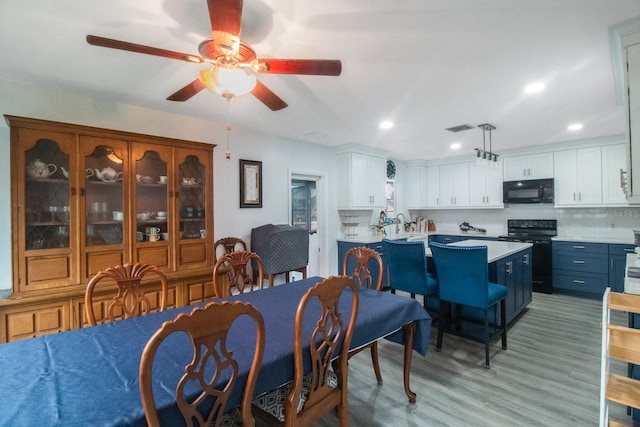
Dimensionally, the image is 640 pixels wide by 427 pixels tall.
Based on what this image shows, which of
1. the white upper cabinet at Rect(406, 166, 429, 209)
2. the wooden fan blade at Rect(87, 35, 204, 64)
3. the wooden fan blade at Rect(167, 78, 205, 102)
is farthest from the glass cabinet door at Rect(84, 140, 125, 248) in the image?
the white upper cabinet at Rect(406, 166, 429, 209)

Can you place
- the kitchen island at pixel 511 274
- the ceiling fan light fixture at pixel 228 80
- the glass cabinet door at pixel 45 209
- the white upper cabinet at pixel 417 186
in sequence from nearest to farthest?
1. the ceiling fan light fixture at pixel 228 80
2. the glass cabinet door at pixel 45 209
3. the kitchen island at pixel 511 274
4. the white upper cabinet at pixel 417 186

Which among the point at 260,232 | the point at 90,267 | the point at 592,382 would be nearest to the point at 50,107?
the point at 90,267

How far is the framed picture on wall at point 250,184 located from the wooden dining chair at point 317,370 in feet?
8.39

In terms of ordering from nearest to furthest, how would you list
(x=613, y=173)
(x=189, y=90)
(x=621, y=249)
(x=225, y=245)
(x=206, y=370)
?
(x=206, y=370) → (x=189, y=90) → (x=225, y=245) → (x=621, y=249) → (x=613, y=173)

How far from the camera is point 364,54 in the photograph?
2088 mm

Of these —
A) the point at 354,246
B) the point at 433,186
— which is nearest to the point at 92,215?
the point at 354,246

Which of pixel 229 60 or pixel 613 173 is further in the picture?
pixel 613 173

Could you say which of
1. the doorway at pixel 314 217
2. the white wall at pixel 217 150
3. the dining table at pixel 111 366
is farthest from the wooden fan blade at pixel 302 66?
the doorway at pixel 314 217

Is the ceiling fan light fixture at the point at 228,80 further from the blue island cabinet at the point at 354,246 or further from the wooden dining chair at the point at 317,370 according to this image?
the blue island cabinet at the point at 354,246

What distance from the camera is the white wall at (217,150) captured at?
2.50 m

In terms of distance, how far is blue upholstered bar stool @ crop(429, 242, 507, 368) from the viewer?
2682mm

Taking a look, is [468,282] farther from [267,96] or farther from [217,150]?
[217,150]

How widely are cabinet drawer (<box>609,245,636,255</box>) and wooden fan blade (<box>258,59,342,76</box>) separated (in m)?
5.07

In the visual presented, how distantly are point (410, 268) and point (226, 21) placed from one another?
2.64m
